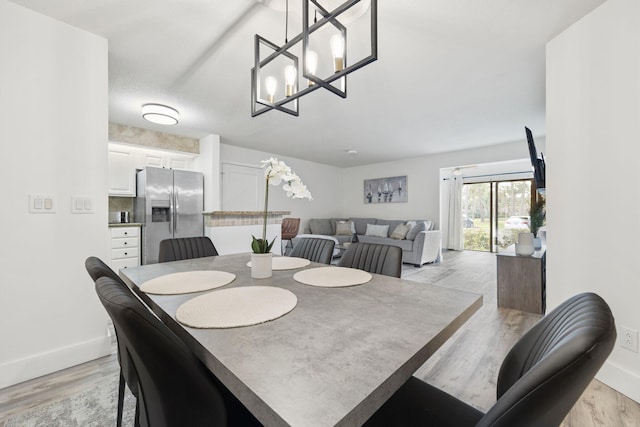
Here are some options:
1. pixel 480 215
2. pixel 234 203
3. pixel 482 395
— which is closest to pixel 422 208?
pixel 480 215

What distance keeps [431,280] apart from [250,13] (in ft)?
13.0

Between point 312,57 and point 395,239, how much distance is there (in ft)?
15.9

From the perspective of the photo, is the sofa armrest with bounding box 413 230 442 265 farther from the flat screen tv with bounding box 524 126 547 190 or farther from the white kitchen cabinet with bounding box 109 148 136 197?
the white kitchen cabinet with bounding box 109 148 136 197

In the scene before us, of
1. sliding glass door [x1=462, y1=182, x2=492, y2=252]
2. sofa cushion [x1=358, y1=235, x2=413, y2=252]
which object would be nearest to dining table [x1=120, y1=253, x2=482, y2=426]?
sofa cushion [x1=358, y1=235, x2=413, y2=252]

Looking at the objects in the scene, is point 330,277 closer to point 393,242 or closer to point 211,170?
point 211,170

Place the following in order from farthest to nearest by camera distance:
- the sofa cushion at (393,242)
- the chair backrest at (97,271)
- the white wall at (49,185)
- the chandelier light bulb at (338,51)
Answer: the sofa cushion at (393,242)
the white wall at (49,185)
the chandelier light bulb at (338,51)
the chair backrest at (97,271)

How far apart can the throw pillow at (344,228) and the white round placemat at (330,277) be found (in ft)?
16.5

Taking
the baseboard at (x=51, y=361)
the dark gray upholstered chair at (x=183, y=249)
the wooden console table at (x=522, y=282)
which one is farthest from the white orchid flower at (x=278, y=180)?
the wooden console table at (x=522, y=282)

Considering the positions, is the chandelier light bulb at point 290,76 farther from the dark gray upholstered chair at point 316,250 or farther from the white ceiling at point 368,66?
the dark gray upholstered chair at point 316,250

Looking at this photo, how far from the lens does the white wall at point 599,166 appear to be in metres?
1.58

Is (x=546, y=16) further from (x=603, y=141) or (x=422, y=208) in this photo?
(x=422, y=208)

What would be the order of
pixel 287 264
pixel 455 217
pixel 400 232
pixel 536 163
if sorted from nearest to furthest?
1. pixel 287 264
2. pixel 536 163
3. pixel 400 232
4. pixel 455 217

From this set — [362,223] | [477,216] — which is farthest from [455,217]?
[362,223]

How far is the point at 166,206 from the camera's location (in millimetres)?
4125
